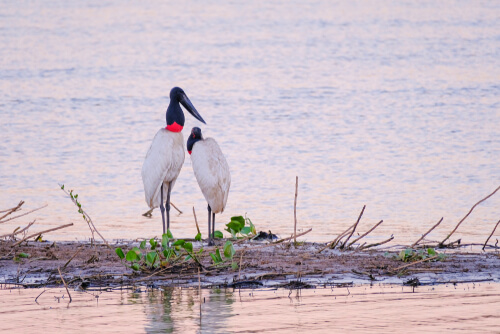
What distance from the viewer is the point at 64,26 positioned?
1394 inches

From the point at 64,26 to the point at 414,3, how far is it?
14880mm

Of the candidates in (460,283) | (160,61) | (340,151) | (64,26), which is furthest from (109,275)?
(64,26)

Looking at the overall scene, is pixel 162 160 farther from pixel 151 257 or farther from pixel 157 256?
pixel 151 257

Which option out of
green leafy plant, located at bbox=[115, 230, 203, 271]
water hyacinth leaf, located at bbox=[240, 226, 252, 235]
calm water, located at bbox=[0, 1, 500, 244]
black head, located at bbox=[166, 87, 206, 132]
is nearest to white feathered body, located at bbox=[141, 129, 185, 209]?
black head, located at bbox=[166, 87, 206, 132]

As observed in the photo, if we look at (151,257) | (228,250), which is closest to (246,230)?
(228,250)

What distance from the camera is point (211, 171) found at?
9.23 meters

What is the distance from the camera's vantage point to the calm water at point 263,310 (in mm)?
5680

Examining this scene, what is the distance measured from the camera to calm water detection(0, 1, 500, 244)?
11781mm

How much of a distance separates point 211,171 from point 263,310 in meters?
3.27

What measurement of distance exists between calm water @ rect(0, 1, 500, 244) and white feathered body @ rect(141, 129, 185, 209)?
73 centimetres

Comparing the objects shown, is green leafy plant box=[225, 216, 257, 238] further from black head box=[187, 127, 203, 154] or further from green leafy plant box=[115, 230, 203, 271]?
green leafy plant box=[115, 230, 203, 271]

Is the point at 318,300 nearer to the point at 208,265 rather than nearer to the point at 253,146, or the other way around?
the point at 208,265

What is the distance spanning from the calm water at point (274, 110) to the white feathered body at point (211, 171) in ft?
2.66

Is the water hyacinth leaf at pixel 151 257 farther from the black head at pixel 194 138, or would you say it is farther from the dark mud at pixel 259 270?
the black head at pixel 194 138
